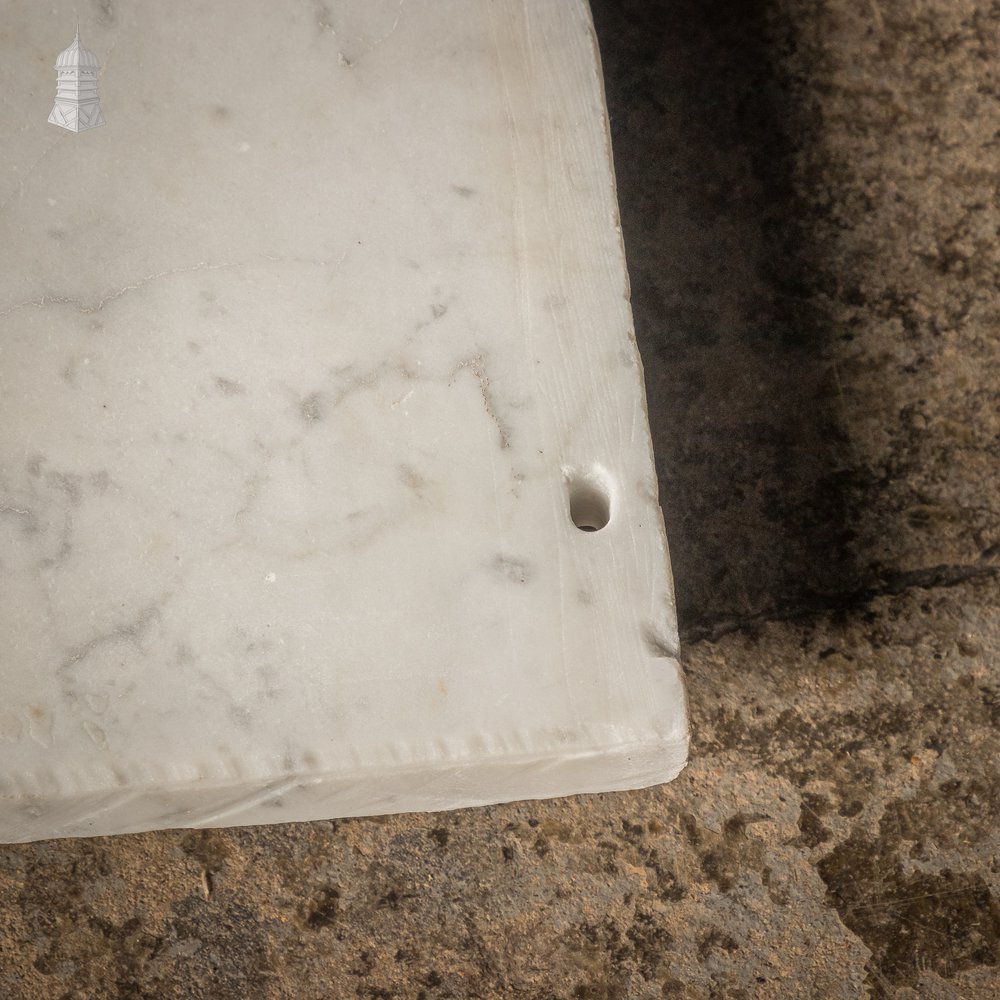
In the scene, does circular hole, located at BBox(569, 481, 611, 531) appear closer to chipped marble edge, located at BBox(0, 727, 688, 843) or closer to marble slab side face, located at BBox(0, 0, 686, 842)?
marble slab side face, located at BBox(0, 0, 686, 842)

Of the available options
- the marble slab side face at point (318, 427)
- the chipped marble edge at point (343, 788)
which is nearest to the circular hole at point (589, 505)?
the marble slab side face at point (318, 427)

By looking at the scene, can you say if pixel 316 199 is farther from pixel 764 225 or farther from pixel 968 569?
pixel 968 569

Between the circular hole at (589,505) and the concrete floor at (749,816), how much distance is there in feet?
1.15

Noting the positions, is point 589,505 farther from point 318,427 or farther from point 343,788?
point 343,788

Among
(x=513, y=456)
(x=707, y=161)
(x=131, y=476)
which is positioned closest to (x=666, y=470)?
(x=513, y=456)

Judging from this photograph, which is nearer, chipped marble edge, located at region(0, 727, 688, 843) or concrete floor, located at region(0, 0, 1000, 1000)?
chipped marble edge, located at region(0, 727, 688, 843)

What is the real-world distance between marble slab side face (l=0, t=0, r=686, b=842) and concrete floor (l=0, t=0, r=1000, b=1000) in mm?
278

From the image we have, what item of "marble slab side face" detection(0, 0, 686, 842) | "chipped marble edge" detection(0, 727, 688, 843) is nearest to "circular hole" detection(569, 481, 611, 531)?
"marble slab side face" detection(0, 0, 686, 842)

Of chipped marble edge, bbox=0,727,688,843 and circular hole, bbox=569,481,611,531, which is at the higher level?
circular hole, bbox=569,481,611,531

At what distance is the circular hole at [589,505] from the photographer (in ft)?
3.62

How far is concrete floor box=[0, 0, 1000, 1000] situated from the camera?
1.37 m

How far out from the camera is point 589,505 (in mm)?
1110

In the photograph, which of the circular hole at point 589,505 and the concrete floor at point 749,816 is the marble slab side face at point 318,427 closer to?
the circular hole at point 589,505

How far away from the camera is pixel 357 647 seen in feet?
3.43
